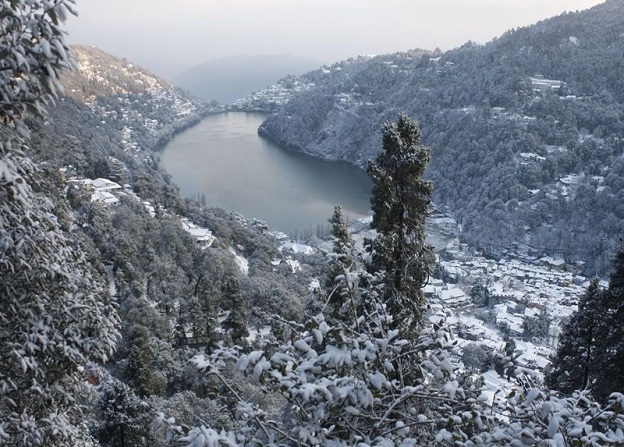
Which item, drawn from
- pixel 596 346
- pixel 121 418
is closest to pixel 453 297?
pixel 596 346

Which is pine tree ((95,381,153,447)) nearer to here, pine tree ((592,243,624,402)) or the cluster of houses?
pine tree ((592,243,624,402))

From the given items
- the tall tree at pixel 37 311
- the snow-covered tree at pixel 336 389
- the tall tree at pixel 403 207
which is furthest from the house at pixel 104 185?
the snow-covered tree at pixel 336 389

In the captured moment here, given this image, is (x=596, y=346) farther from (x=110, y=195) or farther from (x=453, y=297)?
(x=453, y=297)

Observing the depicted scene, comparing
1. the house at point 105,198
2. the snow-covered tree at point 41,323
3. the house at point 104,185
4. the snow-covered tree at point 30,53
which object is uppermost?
the snow-covered tree at point 30,53

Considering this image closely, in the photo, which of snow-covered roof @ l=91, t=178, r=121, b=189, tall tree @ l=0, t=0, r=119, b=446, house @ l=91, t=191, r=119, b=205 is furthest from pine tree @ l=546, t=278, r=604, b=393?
snow-covered roof @ l=91, t=178, r=121, b=189

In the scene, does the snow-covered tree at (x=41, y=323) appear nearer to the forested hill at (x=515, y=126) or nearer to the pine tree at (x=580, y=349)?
the pine tree at (x=580, y=349)

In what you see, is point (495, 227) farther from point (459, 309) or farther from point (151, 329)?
point (151, 329)
